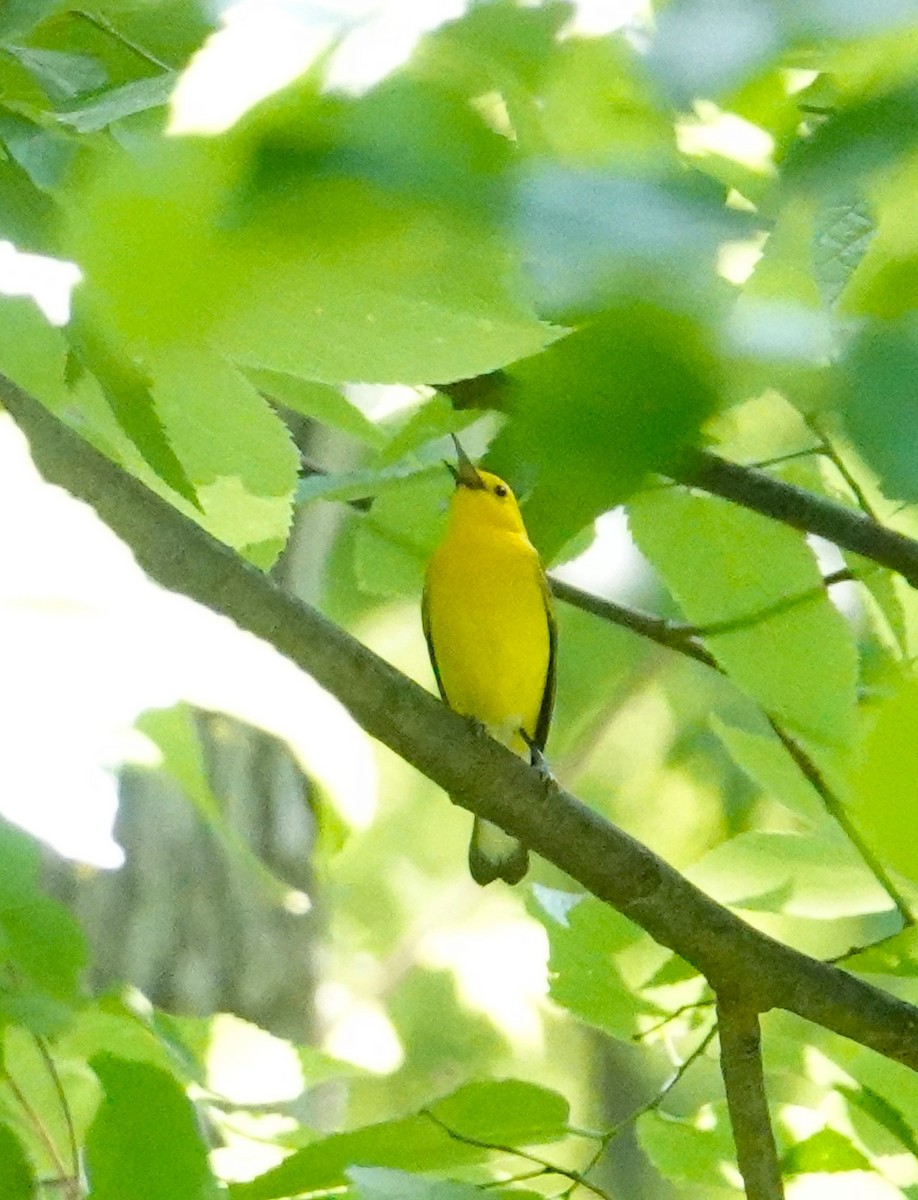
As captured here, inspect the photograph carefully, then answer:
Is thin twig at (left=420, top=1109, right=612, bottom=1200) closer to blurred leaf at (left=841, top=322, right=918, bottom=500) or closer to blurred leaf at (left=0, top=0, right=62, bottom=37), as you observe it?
blurred leaf at (left=0, top=0, right=62, bottom=37)

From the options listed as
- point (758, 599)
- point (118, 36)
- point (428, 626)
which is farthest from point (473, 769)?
point (428, 626)

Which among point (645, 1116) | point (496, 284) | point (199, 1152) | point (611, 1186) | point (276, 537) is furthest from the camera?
point (611, 1186)

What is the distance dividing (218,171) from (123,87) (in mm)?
426

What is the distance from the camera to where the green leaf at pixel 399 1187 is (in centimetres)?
98

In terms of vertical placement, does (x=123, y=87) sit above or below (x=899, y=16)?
above

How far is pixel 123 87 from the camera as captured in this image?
29.3 inches

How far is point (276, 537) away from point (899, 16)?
0.83 meters

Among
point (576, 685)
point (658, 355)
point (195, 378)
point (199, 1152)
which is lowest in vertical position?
point (199, 1152)

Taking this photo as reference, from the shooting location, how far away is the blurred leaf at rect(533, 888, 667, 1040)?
4.94ft

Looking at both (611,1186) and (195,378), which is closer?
(195,378)

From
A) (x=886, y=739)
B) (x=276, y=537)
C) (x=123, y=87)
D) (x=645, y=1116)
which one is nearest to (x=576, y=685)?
(x=645, y=1116)

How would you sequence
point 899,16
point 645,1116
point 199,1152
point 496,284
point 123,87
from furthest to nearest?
point 645,1116
point 199,1152
point 123,87
point 496,284
point 899,16

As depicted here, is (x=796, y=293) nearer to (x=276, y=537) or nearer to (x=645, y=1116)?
(x=276, y=537)

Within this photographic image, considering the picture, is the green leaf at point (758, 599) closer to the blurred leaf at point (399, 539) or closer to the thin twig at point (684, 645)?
the thin twig at point (684, 645)
